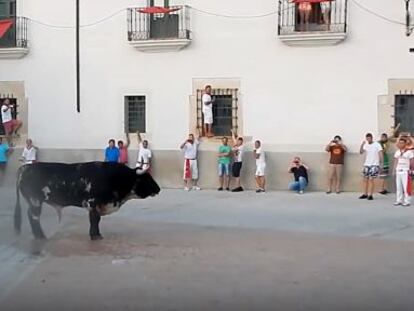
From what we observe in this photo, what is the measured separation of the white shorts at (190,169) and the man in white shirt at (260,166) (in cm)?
163

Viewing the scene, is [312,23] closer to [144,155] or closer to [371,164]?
[371,164]

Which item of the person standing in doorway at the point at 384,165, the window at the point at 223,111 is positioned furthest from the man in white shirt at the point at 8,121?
the person standing in doorway at the point at 384,165

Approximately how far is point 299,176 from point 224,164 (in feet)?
6.44

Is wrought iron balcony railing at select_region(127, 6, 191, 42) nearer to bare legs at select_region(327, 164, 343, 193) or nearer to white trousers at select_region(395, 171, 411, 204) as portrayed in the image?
bare legs at select_region(327, 164, 343, 193)

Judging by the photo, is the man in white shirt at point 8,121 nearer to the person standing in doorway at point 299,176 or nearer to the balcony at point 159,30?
the balcony at point 159,30

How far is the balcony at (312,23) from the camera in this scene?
17.9 metres

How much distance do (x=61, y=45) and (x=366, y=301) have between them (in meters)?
14.9

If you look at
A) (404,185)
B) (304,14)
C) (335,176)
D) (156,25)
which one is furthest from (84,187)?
(156,25)

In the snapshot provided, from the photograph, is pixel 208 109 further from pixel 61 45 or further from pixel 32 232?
pixel 32 232

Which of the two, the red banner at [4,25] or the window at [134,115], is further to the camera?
the red banner at [4,25]

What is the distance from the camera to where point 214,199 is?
659 inches

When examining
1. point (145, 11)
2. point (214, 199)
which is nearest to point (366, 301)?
point (214, 199)

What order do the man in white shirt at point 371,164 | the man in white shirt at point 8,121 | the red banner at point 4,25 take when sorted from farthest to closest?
the man in white shirt at point 8,121
the red banner at point 4,25
the man in white shirt at point 371,164

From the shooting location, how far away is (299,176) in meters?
18.0
